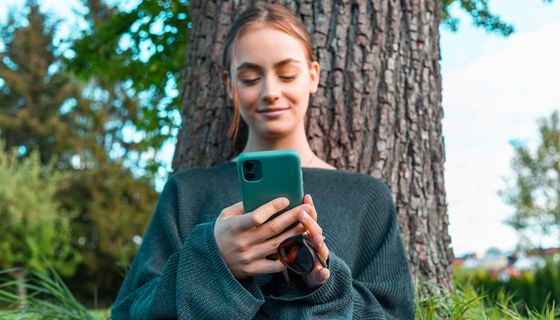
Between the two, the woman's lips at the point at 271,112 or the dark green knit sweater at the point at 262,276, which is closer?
the dark green knit sweater at the point at 262,276

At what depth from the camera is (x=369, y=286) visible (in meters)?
2.29

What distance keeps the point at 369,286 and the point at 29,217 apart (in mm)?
22581

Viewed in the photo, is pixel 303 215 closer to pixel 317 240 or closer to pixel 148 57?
pixel 317 240

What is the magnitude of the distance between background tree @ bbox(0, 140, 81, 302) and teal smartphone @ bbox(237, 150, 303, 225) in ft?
71.7

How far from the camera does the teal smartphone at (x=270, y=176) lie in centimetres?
182

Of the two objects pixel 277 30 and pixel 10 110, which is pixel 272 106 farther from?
pixel 10 110

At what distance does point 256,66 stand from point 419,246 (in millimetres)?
1336

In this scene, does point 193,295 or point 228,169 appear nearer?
point 193,295

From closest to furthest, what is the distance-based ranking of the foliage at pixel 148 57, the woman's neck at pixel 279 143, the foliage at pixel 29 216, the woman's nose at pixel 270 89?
the woman's nose at pixel 270 89 → the woman's neck at pixel 279 143 → the foliage at pixel 148 57 → the foliage at pixel 29 216

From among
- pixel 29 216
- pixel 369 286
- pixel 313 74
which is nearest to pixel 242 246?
pixel 369 286

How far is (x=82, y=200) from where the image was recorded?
25281 mm

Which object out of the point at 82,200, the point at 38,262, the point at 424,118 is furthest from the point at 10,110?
the point at 424,118

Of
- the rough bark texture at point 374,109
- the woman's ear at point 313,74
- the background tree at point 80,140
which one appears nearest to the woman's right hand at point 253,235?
the woman's ear at point 313,74

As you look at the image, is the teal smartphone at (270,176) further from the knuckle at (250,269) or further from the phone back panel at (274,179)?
the knuckle at (250,269)
